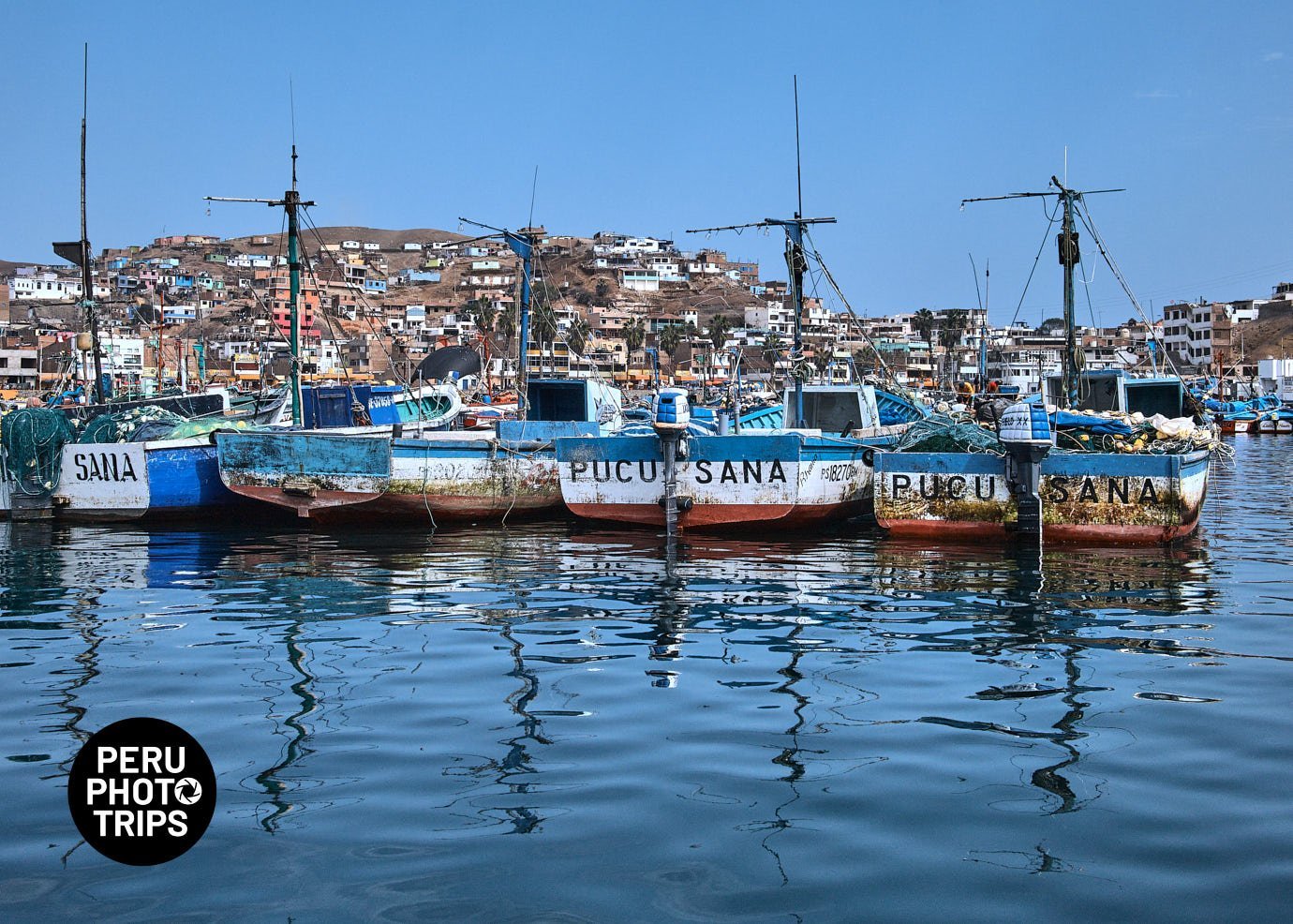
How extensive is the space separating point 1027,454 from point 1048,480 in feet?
2.39

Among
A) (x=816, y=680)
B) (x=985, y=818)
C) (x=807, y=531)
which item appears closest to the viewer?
(x=985, y=818)

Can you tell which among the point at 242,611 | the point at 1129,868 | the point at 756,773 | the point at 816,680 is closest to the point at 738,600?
the point at 816,680

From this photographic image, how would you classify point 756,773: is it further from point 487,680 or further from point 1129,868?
point 487,680

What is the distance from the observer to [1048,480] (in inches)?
673

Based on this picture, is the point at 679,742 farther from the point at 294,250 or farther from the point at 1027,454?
the point at 294,250

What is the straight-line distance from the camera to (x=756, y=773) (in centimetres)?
671

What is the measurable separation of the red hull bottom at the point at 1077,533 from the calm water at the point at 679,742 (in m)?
2.52

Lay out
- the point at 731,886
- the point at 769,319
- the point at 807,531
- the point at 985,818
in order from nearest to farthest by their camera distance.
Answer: the point at 731,886 < the point at 985,818 < the point at 807,531 < the point at 769,319

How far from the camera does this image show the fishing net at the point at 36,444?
21.8m

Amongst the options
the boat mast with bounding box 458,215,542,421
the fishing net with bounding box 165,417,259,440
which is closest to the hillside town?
the boat mast with bounding box 458,215,542,421

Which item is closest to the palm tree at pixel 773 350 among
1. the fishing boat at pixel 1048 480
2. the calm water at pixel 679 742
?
the fishing boat at pixel 1048 480

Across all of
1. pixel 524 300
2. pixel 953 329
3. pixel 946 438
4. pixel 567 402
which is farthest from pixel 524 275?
pixel 953 329

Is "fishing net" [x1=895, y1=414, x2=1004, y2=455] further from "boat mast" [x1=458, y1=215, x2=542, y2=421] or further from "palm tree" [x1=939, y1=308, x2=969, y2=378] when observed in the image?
"palm tree" [x1=939, y1=308, x2=969, y2=378]

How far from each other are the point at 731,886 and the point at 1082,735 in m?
3.20
